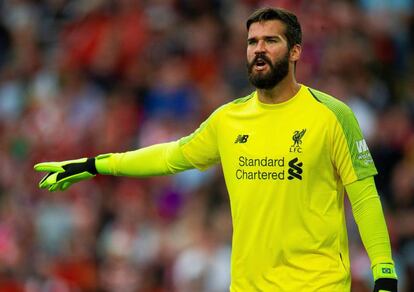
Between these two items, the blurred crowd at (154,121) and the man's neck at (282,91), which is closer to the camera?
the man's neck at (282,91)

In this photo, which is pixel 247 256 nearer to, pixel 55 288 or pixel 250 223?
pixel 250 223

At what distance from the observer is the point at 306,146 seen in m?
6.81

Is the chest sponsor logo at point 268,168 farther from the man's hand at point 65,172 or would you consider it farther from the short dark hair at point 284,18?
the man's hand at point 65,172

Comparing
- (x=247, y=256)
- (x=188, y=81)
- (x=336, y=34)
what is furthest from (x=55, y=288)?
(x=247, y=256)

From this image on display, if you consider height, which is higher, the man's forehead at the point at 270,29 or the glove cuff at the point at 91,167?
the man's forehead at the point at 270,29

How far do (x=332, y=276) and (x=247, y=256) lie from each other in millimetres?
493

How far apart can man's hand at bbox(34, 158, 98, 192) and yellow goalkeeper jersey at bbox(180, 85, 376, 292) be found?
1082mm

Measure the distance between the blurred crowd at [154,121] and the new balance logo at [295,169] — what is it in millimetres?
4259

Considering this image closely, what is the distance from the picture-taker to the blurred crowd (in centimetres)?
1196

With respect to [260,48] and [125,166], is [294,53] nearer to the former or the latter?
[260,48]

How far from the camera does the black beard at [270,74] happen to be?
6875mm

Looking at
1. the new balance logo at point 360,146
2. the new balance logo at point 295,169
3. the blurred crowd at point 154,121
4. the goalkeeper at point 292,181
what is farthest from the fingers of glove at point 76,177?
the blurred crowd at point 154,121

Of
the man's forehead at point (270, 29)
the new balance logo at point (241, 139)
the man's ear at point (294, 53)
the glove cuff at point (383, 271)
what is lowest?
the glove cuff at point (383, 271)

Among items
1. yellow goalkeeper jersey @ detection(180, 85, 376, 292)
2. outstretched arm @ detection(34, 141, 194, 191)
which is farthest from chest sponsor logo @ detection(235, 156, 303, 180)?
outstretched arm @ detection(34, 141, 194, 191)
